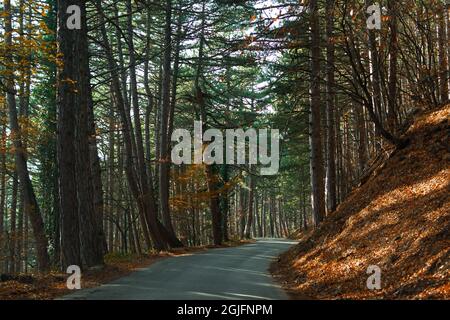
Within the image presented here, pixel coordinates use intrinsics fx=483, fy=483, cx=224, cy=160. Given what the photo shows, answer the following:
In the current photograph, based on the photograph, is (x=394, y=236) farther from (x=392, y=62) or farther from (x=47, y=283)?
(x=47, y=283)

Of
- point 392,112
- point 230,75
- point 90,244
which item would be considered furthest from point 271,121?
point 90,244

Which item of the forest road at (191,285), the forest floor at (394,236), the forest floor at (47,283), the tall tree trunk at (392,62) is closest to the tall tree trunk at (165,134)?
the forest road at (191,285)

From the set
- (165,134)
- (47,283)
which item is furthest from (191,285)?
(165,134)

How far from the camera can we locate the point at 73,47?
43.6 feet

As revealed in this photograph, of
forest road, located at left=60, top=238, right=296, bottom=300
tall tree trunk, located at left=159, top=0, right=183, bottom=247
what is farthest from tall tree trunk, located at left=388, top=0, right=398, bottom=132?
tall tree trunk, located at left=159, top=0, right=183, bottom=247

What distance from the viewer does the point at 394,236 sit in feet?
32.9

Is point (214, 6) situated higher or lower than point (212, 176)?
higher

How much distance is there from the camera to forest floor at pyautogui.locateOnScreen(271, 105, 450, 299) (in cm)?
793

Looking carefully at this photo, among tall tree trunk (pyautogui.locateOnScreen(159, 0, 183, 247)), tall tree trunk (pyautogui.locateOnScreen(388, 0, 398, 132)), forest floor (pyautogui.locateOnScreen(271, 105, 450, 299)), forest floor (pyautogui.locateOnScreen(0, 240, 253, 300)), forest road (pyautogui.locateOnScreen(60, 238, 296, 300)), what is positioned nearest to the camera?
forest floor (pyautogui.locateOnScreen(271, 105, 450, 299))

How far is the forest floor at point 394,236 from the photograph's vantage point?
7934 mm

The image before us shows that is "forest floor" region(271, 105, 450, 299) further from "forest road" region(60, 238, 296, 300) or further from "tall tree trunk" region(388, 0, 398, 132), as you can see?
"tall tree trunk" region(388, 0, 398, 132)

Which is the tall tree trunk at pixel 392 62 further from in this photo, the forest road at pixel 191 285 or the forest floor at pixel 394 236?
the forest road at pixel 191 285
